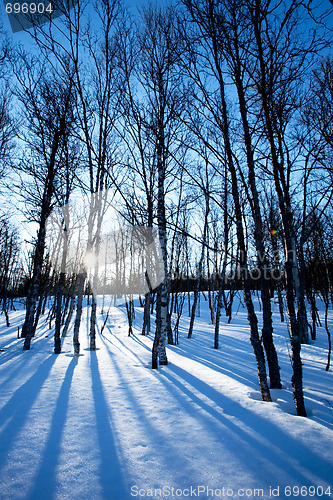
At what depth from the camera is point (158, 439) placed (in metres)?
2.51

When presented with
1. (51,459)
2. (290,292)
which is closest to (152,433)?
(51,459)

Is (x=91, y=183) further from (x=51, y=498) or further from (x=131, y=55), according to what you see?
(x=51, y=498)

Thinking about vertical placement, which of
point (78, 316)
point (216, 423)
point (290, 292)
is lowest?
point (216, 423)

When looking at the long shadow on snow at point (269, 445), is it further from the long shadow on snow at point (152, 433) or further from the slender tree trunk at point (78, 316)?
the slender tree trunk at point (78, 316)

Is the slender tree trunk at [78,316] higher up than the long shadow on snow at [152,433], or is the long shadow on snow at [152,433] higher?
the slender tree trunk at [78,316]

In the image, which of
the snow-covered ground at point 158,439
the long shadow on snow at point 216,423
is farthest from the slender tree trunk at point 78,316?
the long shadow on snow at point 216,423

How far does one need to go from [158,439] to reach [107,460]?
23.3 inches

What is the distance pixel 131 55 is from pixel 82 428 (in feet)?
26.8

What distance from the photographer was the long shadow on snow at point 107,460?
1.83 metres

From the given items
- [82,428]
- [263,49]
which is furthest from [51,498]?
[263,49]

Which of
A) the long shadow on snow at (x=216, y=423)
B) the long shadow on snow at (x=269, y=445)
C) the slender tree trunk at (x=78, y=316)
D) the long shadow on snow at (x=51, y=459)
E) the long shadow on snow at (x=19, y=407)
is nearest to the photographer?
the long shadow on snow at (x=51, y=459)

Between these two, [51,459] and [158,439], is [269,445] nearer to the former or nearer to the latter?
[158,439]

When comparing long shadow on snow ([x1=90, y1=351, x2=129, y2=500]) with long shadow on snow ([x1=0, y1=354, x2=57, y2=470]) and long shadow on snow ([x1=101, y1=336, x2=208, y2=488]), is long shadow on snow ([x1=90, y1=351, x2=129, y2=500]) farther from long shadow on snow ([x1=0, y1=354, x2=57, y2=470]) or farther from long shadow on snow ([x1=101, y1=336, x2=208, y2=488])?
long shadow on snow ([x1=0, y1=354, x2=57, y2=470])

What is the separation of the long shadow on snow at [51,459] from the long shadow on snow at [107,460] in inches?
16.0
